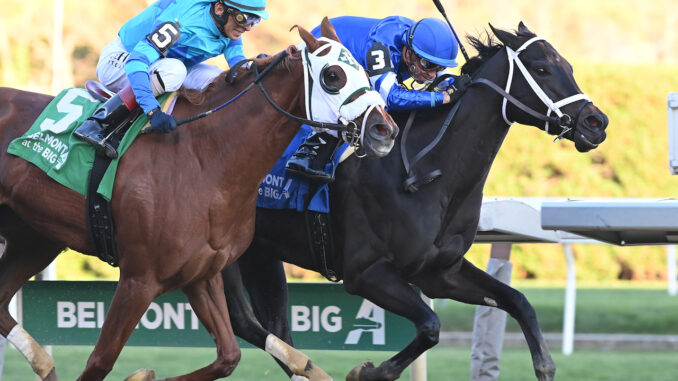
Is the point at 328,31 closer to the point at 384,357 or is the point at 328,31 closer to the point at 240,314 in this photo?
the point at 240,314

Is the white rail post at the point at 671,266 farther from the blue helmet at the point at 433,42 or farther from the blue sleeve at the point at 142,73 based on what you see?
the blue sleeve at the point at 142,73

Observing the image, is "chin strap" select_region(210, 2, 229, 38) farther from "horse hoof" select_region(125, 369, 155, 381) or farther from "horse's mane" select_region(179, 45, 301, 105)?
"horse hoof" select_region(125, 369, 155, 381)

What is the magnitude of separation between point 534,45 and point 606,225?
949 millimetres

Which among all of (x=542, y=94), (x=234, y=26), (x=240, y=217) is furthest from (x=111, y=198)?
(x=542, y=94)

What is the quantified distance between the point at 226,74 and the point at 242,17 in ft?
0.81

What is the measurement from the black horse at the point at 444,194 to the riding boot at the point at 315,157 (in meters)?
0.10

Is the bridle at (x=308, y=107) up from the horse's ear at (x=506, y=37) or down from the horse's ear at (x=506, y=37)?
down

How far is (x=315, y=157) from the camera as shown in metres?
4.88

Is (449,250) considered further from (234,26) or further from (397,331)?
(234,26)

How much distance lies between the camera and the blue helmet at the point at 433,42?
15.9 feet

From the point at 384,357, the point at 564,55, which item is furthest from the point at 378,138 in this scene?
the point at 564,55

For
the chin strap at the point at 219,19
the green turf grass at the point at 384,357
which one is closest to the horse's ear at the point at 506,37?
the chin strap at the point at 219,19

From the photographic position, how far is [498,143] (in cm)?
484

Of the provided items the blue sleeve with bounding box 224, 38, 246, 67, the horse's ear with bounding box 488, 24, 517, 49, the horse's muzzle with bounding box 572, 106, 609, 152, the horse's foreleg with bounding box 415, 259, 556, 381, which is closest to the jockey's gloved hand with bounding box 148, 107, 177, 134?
the blue sleeve with bounding box 224, 38, 246, 67
